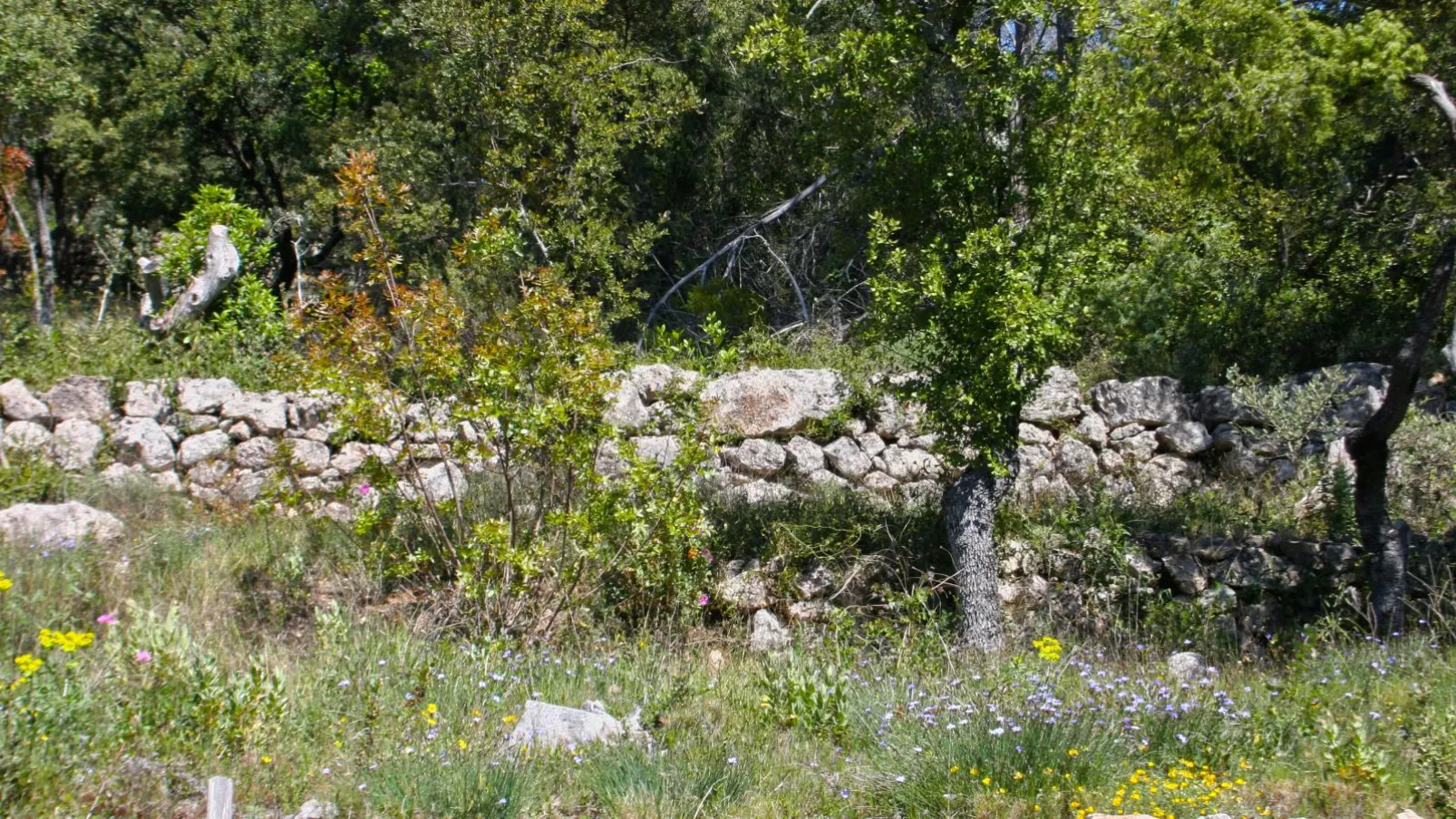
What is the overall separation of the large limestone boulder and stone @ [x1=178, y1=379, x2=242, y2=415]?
17.7 inches

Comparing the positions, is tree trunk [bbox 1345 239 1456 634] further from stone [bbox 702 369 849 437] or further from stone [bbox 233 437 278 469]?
stone [bbox 233 437 278 469]

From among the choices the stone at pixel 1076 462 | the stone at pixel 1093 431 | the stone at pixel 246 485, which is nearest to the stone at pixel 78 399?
the stone at pixel 246 485

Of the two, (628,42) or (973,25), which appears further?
(628,42)

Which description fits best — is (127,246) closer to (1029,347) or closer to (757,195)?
(757,195)

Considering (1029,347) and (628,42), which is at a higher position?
(628,42)

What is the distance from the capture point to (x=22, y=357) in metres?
11.8

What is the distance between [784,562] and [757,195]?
7.91 meters

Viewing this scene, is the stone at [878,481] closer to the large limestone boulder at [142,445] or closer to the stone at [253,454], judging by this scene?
the stone at [253,454]

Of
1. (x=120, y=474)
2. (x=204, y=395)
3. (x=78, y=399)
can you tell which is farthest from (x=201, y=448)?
(x=78, y=399)

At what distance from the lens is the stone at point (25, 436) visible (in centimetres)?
1060

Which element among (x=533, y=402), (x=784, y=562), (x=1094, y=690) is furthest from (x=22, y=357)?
(x=1094, y=690)

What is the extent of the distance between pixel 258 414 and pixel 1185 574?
8.92 m

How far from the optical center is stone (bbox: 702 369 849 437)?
11227mm

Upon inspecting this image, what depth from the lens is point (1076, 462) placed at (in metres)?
11.1
